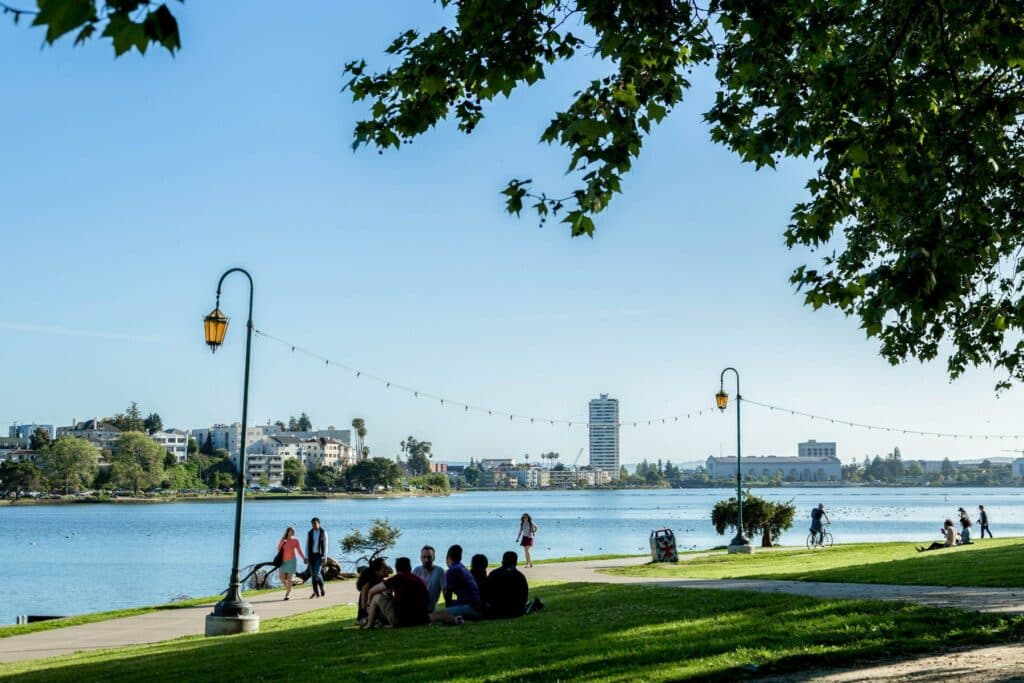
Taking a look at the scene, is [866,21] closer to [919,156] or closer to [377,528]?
[919,156]

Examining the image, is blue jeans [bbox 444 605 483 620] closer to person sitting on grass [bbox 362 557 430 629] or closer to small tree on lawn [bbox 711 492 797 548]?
person sitting on grass [bbox 362 557 430 629]

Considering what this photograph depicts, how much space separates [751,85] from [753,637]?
6.01 m

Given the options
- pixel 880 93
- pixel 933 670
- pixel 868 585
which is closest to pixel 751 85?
pixel 880 93

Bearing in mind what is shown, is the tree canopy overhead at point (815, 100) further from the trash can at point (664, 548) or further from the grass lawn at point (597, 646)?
the trash can at point (664, 548)

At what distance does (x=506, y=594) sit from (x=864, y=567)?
1063cm

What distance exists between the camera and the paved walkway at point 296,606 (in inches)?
593

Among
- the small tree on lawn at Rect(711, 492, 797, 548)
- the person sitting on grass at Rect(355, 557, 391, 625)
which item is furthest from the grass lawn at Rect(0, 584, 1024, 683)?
the small tree on lawn at Rect(711, 492, 797, 548)

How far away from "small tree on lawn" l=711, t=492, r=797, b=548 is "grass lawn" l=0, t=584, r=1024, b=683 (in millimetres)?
24816

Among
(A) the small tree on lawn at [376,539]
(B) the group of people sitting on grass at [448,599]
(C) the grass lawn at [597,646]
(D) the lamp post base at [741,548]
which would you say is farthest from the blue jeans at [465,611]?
(A) the small tree on lawn at [376,539]

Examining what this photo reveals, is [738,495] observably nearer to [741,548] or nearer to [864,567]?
[741,548]

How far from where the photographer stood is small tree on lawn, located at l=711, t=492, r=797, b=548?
39.9 metres

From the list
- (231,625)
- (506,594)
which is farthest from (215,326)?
(506,594)

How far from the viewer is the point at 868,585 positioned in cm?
1789

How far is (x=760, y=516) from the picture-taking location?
3988cm
